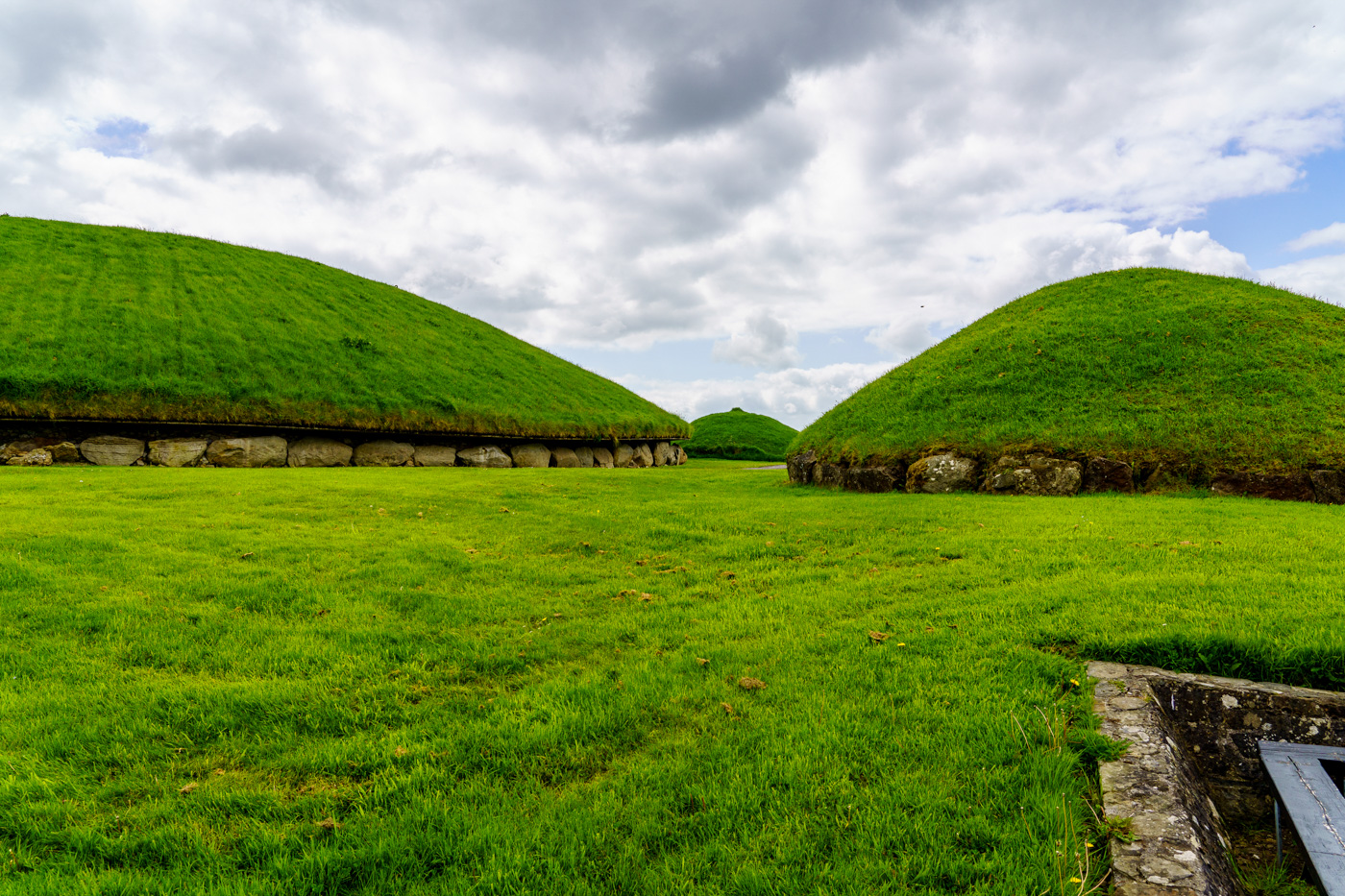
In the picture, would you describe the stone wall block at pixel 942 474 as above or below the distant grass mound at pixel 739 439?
below

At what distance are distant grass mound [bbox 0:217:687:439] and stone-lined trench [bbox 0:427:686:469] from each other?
796 millimetres

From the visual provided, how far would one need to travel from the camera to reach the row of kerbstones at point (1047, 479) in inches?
513

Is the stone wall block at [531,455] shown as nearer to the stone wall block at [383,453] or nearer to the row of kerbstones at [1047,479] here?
the stone wall block at [383,453]

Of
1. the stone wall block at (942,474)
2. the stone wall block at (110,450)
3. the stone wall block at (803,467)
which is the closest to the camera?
the stone wall block at (942,474)

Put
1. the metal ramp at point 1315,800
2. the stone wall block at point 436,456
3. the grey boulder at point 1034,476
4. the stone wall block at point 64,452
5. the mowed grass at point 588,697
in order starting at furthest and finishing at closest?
the stone wall block at point 436,456 < the stone wall block at point 64,452 < the grey boulder at point 1034,476 < the mowed grass at point 588,697 < the metal ramp at point 1315,800

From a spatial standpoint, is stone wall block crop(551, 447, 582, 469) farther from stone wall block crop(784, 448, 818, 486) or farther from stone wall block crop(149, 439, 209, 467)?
stone wall block crop(149, 439, 209, 467)

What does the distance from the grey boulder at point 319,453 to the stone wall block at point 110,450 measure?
422cm

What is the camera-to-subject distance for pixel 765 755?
12.7 feet

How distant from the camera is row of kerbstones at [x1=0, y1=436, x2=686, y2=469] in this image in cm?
1914

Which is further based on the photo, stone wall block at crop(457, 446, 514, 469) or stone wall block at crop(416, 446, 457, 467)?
stone wall block at crop(457, 446, 514, 469)

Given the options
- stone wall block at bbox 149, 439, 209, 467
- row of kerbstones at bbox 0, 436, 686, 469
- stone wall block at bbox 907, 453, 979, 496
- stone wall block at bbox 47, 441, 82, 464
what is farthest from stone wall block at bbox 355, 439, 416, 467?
stone wall block at bbox 907, 453, 979, 496

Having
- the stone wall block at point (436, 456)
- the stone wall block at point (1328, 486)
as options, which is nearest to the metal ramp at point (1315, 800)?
the stone wall block at point (1328, 486)

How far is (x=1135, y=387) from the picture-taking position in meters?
16.6

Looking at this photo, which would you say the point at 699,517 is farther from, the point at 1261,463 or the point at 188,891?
the point at 1261,463
